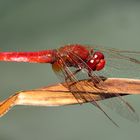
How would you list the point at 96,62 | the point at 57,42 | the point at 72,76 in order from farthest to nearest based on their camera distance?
the point at 57,42 < the point at 96,62 < the point at 72,76

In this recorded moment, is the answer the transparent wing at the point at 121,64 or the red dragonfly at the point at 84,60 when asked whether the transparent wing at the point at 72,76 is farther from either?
the transparent wing at the point at 121,64

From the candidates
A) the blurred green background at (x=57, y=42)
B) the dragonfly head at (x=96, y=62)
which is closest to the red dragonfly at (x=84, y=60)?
the dragonfly head at (x=96, y=62)

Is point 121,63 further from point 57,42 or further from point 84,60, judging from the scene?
point 57,42

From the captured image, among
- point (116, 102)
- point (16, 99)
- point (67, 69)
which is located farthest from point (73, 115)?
point (16, 99)

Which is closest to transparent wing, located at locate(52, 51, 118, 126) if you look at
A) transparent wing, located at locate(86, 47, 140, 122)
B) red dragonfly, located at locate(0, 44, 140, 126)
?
red dragonfly, located at locate(0, 44, 140, 126)

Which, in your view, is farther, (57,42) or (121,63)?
(57,42)

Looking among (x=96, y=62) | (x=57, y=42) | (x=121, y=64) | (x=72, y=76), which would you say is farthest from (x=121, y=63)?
(x=57, y=42)

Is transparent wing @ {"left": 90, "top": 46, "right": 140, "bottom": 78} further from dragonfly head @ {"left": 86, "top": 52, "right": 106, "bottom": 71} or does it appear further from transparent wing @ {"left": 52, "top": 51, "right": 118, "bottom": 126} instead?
transparent wing @ {"left": 52, "top": 51, "right": 118, "bottom": 126}
